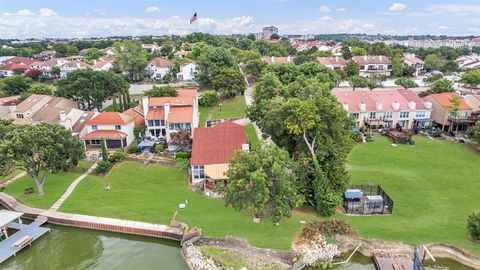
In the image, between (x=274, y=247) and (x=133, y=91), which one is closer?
(x=274, y=247)

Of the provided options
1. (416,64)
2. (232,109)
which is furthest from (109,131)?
(416,64)

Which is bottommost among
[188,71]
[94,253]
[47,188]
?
[94,253]

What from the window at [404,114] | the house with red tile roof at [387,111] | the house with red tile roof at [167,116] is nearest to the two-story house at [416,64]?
the house with red tile roof at [387,111]

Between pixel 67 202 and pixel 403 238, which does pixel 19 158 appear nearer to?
pixel 67 202

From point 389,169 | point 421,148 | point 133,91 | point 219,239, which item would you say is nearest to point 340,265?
point 219,239

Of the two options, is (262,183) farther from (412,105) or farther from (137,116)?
(412,105)

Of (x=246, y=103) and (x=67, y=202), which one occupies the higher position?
(x=246, y=103)
